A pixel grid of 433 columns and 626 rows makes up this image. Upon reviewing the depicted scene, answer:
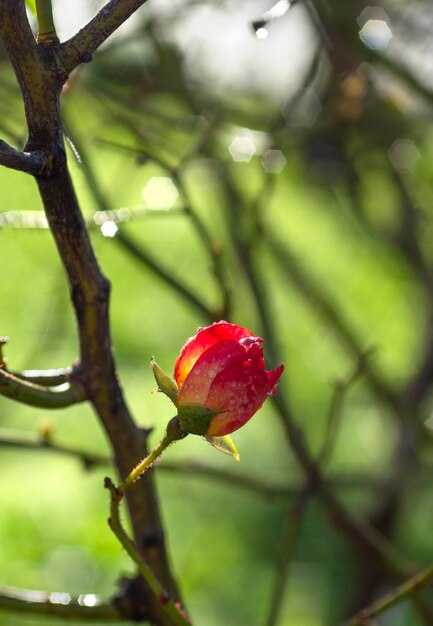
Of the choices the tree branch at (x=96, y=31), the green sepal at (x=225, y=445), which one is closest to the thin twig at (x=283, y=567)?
the green sepal at (x=225, y=445)

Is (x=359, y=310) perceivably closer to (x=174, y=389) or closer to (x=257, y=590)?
(x=257, y=590)

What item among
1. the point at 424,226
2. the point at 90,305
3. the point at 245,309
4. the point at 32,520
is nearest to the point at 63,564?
the point at 32,520

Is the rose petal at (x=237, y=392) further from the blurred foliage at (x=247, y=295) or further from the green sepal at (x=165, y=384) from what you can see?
the blurred foliage at (x=247, y=295)

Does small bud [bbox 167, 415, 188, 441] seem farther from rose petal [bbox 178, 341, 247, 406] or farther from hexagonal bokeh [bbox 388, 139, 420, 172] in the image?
hexagonal bokeh [bbox 388, 139, 420, 172]

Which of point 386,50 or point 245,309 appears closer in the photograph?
point 386,50

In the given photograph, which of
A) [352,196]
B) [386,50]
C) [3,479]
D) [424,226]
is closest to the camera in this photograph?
[386,50]

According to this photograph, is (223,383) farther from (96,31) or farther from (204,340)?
(96,31)

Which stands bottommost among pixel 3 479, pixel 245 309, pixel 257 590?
pixel 257 590

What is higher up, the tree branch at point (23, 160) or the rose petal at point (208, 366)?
the tree branch at point (23, 160)
